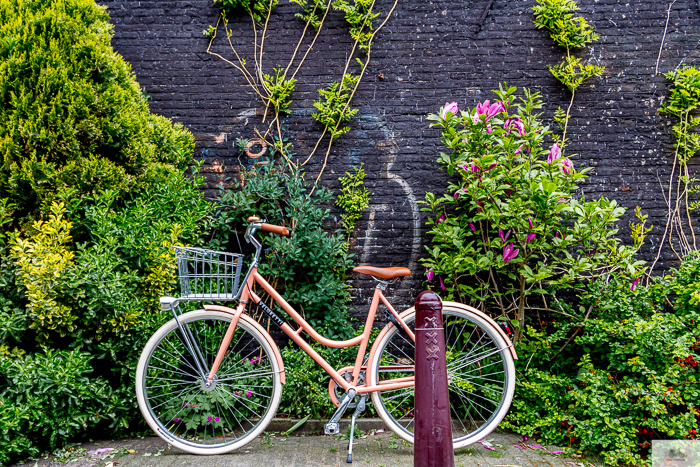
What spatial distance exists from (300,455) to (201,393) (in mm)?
871

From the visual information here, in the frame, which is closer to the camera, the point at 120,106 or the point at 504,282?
the point at 120,106

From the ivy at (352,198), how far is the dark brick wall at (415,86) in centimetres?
9

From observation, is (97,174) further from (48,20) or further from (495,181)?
(495,181)

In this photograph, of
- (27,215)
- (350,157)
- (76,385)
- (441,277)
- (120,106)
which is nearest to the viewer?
(76,385)

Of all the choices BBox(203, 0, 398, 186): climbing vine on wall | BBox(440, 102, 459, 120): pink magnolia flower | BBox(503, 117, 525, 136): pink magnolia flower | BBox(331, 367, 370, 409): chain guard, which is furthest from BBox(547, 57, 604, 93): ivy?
BBox(331, 367, 370, 409): chain guard

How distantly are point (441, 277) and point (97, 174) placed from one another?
9.35 feet

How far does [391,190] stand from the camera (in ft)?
12.4

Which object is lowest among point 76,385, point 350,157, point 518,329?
point 76,385

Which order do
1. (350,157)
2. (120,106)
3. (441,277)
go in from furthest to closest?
(350,157), (441,277), (120,106)

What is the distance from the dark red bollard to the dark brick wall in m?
1.90

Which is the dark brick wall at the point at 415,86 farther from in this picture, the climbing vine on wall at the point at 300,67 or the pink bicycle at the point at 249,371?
the pink bicycle at the point at 249,371

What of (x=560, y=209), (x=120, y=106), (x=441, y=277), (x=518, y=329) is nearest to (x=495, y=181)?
(x=560, y=209)

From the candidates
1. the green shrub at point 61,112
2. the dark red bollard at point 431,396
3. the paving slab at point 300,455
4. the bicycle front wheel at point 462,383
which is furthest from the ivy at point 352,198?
the dark red bollard at point 431,396

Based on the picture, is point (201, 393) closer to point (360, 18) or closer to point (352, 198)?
point (352, 198)
